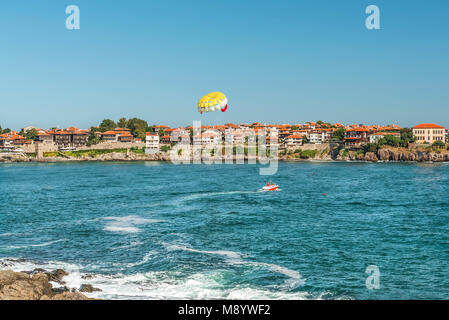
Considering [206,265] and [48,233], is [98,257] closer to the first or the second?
[206,265]

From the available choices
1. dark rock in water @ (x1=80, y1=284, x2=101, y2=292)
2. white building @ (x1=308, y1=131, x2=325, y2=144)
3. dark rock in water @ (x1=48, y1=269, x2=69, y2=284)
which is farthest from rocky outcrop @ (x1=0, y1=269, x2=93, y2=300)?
white building @ (x1=308, y1=131, x2=325, y2=144)

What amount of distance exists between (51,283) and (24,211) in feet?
100

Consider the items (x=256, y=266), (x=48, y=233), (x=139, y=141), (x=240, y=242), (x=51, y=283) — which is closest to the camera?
(x=51, y=283)

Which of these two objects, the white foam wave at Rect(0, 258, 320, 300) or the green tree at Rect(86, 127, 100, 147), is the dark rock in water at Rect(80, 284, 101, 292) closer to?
the white foam wave at Rect(0, 258, 320, 300)

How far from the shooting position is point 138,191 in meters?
67.9

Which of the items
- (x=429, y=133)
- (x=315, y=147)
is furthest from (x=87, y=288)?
(x=429, y=133)

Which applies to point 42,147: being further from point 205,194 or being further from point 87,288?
point 87,288

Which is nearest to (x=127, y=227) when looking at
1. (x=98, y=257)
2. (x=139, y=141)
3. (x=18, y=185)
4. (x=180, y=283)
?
(x=98, y=257)

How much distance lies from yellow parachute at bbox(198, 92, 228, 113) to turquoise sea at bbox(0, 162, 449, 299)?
12.4 metres

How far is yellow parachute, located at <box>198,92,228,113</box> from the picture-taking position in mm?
49375

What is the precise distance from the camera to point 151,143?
596 feet

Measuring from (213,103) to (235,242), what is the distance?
21373 millimetres

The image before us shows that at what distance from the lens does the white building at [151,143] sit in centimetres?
17612
